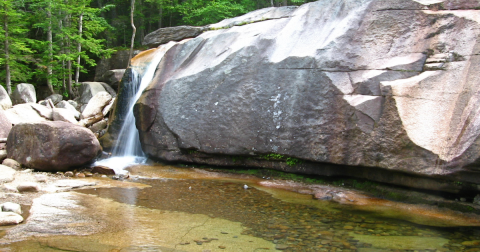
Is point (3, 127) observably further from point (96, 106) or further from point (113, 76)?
point (113, 76)

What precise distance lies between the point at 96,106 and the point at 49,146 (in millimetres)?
6556

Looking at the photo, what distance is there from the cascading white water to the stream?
10.3ft

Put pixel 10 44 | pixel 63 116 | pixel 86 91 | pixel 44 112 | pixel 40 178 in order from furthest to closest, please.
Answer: pixel 86 91 → pixel 10 44 → pixel 44 112 → pixel 63 116 → pixel 40 178

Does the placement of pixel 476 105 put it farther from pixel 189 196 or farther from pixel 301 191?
pixel 189 196

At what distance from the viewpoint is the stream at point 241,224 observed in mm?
4383

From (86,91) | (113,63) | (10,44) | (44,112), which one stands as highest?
(10,44)

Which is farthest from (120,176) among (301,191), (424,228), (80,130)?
(424,228)

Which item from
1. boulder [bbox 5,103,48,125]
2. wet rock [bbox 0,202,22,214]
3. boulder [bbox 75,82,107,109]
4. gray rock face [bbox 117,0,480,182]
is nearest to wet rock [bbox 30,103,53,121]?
boulder [bbox 5,103,48,125]

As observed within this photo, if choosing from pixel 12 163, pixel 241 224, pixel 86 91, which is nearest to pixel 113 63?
pixel 86 91

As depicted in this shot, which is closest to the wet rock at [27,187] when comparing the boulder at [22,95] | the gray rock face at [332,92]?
the gray rock face at [332,92]

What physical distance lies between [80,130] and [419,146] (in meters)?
7.47

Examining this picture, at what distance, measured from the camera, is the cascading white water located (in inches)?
419

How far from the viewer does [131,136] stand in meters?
11.4

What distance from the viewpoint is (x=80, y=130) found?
348 inches
